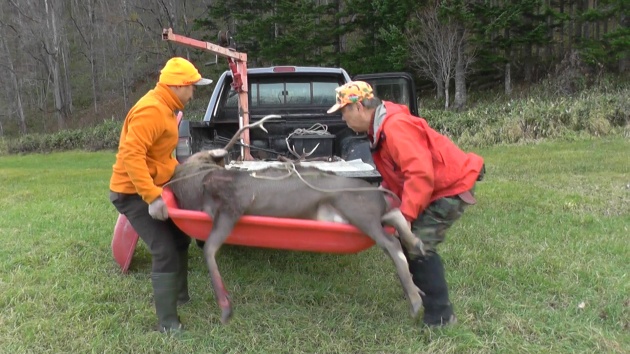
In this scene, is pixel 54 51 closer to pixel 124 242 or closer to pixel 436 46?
pixel 436 46

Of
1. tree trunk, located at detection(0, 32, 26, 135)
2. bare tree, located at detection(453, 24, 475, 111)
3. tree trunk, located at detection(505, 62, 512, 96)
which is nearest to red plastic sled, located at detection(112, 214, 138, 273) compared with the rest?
bare tree, located at detection(453, 24, 475, 111)

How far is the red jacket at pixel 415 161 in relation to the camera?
289cm

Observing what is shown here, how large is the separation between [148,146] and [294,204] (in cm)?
101

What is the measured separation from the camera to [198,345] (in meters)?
3.23

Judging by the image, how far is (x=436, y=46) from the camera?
19.3m

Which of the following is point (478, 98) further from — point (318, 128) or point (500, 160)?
point (318, 128)

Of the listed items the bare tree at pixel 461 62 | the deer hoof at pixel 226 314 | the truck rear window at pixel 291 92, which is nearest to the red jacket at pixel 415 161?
the deer hoof at pixel 226 314

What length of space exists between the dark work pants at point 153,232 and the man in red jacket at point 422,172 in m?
1.39

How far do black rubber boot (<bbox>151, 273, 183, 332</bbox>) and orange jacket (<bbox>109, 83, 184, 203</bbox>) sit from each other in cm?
57

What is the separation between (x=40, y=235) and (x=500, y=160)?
8109 millimetres

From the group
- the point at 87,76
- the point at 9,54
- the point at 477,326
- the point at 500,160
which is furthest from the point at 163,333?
the point at 87,76

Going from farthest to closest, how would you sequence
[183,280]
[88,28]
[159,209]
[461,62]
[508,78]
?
1. [88,28]
2. [508,78]
3. [461,62]
4. [183,280]
5. [159,209]

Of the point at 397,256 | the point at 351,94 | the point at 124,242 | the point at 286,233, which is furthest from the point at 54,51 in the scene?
the point at 397,256

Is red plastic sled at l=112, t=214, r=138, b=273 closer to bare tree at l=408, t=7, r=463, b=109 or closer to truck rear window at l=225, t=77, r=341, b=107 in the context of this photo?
truck rear window at l=225, t=77, r=341, b=107
